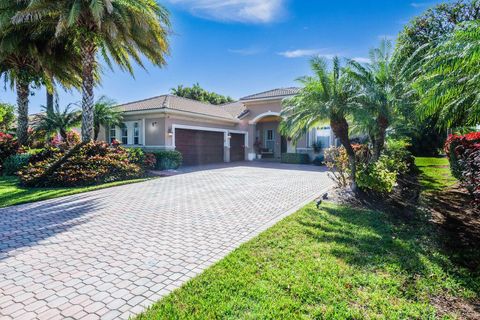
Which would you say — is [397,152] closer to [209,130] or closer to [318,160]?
[318,160]

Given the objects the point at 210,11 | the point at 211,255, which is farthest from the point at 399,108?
the point at 210,11

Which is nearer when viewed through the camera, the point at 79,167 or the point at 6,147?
the point at 79,167

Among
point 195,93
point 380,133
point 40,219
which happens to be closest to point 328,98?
point 380,133

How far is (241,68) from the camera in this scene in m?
24.0

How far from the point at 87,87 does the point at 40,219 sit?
9489mm

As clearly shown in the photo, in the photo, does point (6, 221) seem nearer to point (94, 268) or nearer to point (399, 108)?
point (94, 268)

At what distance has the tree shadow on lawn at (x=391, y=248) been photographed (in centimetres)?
393

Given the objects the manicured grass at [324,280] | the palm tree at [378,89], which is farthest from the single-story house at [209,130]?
the manicured grass at [324,280]

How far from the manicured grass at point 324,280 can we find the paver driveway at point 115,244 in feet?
1.57

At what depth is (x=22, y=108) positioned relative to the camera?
1700 centimetres

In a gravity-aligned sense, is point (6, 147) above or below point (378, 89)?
below

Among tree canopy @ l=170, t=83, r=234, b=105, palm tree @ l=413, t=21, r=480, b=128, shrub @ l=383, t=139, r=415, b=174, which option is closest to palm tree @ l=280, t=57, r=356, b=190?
palm tree @ l=413, t=21, r=480, b=128

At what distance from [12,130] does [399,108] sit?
103 ft

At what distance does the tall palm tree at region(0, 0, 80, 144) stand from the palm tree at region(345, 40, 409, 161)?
15506mm
